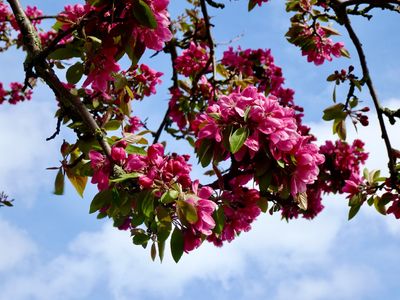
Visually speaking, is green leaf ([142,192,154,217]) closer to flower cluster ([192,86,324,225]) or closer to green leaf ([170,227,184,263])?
green leaf ([170,227,184,263])

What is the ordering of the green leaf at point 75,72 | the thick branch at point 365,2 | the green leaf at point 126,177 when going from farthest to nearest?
1. the thick branch at point 365,2
2. the green leaf at point 75,72
3. the green leaf at point 126,177

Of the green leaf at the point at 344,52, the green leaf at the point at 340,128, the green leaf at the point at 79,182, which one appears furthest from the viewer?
the green leaf at the point at 344,52

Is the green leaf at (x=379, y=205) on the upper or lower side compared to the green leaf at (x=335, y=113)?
lower

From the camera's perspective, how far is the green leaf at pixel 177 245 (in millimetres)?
1624

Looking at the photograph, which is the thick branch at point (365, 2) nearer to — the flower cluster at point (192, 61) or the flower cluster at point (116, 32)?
the flower cluster at point (192, 61)

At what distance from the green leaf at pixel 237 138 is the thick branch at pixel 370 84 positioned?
1.34m

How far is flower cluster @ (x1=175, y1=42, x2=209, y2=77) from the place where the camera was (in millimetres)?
3822

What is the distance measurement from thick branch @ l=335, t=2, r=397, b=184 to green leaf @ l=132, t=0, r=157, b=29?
5.51ft

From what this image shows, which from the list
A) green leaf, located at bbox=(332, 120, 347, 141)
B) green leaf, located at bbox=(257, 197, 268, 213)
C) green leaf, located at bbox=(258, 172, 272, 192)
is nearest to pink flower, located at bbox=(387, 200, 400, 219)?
green leaf, located at bbox=(332, 120, 347, 141)

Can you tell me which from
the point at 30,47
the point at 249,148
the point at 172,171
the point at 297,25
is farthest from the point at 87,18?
the point at 297,25

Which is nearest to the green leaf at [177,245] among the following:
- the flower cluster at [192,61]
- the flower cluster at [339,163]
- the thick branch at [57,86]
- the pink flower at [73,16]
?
the thick branch at [57,86]

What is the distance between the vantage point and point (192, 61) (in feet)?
12.6

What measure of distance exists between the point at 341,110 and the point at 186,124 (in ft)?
4.85

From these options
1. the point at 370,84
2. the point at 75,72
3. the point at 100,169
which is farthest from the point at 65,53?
the point at 370,84
